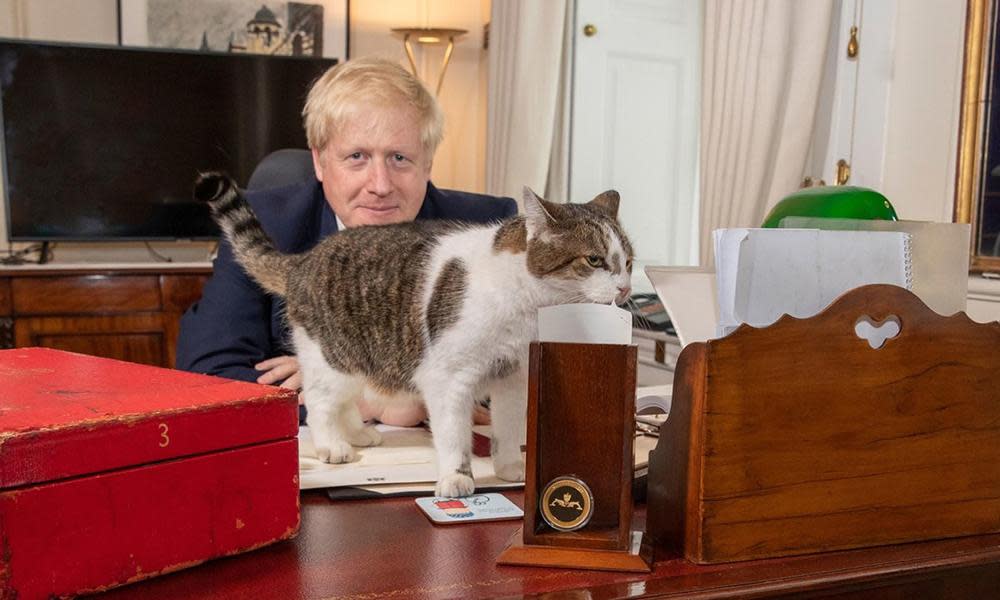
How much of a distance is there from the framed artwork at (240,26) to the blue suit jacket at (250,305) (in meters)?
2.23

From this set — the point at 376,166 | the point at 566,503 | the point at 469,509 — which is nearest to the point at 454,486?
the point at 469,509

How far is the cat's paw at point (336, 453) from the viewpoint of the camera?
97 cm

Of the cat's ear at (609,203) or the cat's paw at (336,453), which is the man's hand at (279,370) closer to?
the cat's paw at (336,453)

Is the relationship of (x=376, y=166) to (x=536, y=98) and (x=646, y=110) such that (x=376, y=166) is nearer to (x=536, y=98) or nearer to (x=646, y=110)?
(x=646, y=110)

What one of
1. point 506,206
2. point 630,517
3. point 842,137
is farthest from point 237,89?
point 630,517

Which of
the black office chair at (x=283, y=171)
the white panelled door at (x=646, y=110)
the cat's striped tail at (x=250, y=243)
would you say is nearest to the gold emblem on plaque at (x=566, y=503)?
the cat's striped tail at (x=250, y=243)

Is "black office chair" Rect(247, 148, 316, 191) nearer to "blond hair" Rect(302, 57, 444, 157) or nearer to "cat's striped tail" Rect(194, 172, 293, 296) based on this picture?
"blond hair" Rect(302, 57, 444, 157)

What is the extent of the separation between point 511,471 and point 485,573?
10.2 inches

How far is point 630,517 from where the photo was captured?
674mm

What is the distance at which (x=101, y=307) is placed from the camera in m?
3.25

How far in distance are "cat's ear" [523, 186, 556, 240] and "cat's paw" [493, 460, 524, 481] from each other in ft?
0.78

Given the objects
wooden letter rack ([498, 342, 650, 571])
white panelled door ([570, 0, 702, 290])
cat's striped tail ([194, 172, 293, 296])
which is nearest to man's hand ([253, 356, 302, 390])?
cat's striped tail ([194, 172, 293, 296])

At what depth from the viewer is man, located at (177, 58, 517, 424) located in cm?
149

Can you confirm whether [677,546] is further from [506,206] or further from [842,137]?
[842,137]
